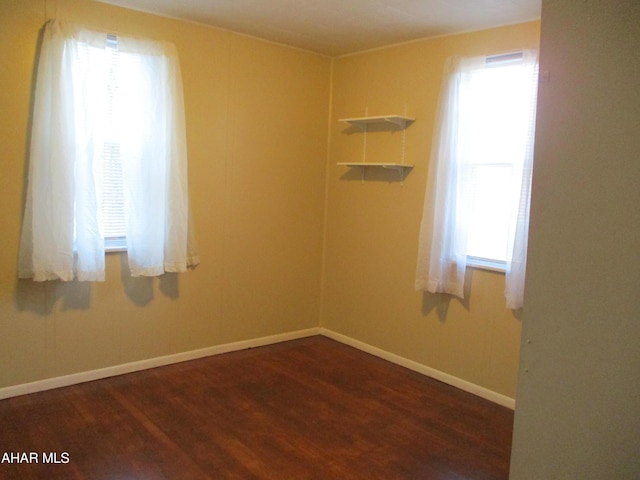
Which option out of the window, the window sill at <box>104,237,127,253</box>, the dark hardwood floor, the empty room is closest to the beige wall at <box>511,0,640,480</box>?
the empty room

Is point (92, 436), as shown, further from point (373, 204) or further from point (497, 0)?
point (497, 0)

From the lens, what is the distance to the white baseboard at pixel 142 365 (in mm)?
3436

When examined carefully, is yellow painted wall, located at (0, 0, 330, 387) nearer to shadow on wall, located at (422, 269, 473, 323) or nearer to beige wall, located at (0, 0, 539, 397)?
beige wall, located at (0, 0, 539, 397)

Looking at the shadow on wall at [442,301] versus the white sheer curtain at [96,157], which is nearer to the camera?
the white sheer curtain at [96,157]

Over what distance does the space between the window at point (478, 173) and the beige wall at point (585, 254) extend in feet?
5.78

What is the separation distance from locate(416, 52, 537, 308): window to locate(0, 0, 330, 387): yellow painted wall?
1.34 meters

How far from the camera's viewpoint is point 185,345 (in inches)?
165

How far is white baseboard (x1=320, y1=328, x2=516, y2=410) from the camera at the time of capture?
3658 millimetres

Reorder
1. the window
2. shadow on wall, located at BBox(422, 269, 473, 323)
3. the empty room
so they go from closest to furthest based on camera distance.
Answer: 1. the empty room
2. the window
3. shadow on wall, located at BBox(422, 269, 473, 323)

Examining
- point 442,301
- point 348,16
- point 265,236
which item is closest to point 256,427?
point 442,301

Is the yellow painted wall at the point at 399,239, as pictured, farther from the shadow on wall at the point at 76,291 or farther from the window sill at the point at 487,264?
the shadow on wall at the point at 76,291

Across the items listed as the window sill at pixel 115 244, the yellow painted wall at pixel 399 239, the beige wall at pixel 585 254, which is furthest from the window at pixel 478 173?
the window sill at pixel 115 244

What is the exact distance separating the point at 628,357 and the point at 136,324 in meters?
3.28

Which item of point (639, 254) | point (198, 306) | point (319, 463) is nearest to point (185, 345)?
point (198, 306)
